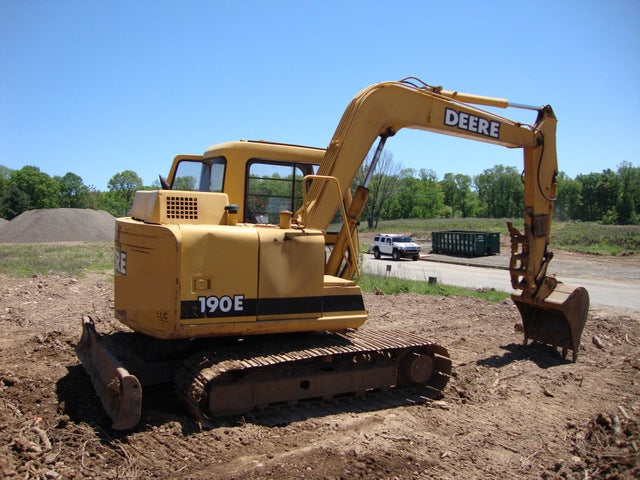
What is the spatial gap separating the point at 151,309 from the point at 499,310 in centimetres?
952

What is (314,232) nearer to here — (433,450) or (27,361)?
(433,450)

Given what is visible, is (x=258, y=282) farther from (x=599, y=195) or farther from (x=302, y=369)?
(x=599, y=195)

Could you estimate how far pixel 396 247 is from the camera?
3369cm

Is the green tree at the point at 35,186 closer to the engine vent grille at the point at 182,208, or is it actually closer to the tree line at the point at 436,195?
the tree line at the point at 436,195

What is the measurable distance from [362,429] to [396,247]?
28.4 meters

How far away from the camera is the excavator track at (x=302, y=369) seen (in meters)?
5.56

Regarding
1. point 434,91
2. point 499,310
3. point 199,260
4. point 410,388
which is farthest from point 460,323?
point 199,260

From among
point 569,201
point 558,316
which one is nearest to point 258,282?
point 558,316

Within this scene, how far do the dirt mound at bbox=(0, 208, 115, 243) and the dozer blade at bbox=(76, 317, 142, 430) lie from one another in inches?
1685

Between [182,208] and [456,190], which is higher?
[456,190]

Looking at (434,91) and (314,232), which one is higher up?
(434,91)

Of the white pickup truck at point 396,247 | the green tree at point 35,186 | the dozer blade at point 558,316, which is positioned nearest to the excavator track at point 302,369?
the dozer blade at point 558,316

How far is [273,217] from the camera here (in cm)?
707

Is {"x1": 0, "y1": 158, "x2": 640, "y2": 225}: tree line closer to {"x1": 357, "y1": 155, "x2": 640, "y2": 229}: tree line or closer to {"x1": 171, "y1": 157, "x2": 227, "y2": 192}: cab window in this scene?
{"x1": 357, "y1": 155, "x2": 640, "y2": 229}: tree line
